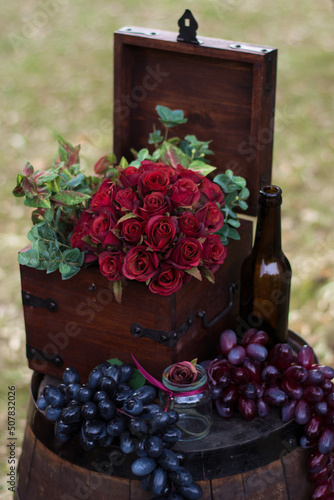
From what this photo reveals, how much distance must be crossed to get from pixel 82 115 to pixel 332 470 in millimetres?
3114

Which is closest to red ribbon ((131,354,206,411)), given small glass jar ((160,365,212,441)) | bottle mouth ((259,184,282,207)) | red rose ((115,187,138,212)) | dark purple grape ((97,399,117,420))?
small glass jar ((160,365,212,441))

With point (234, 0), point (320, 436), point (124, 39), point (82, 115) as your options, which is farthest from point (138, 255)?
point (234, 0)

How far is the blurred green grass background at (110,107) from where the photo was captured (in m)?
2.81

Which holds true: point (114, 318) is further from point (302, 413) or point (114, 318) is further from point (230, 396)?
point (302, 413)

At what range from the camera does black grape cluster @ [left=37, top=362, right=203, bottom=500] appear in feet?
3.79

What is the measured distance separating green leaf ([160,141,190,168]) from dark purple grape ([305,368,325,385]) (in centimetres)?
53

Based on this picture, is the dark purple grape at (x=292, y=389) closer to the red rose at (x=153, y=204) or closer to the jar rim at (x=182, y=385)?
the jar rim at (x=182, y=385)

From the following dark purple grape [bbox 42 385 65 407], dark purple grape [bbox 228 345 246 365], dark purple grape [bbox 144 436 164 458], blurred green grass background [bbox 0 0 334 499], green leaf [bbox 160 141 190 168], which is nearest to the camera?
dark purple grape [bbox 144 436 164 458]

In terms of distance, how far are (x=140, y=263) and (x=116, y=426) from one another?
1.00 ft

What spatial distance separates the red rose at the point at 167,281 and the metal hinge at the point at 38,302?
0.94 feet

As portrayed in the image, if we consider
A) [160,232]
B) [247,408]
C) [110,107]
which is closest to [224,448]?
[247,408]

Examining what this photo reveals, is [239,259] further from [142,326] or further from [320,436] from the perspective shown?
[320,436]

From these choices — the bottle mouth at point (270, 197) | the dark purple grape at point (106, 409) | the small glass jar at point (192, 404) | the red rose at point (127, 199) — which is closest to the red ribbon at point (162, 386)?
the small glass jar at point (192, 404)

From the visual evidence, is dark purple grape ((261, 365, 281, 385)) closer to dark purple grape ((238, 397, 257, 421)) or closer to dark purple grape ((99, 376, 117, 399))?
dark purple grape ((238, 397, 257, 421))
